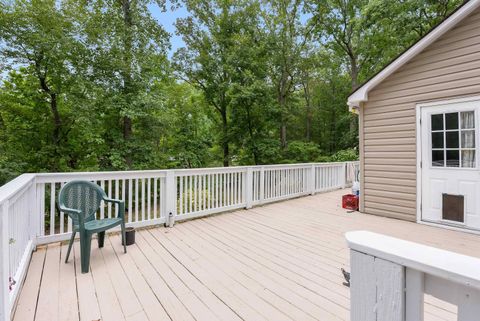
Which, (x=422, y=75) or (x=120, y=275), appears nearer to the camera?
(x=120, y=275)

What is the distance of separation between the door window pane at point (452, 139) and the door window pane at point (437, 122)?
0.51ft

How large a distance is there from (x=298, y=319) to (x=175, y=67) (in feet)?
37.1

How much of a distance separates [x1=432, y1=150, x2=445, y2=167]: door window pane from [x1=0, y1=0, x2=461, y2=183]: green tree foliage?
21.3ft

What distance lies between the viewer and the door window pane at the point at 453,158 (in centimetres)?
382

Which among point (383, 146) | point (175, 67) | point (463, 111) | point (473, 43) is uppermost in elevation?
point (175, 67)

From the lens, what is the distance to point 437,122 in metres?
4.04

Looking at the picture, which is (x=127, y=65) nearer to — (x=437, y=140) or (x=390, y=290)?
(x=437, y=140)

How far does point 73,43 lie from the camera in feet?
22.2

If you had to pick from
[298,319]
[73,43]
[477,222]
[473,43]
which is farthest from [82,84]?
[477,222]

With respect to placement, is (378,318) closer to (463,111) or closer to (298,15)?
(463,111)

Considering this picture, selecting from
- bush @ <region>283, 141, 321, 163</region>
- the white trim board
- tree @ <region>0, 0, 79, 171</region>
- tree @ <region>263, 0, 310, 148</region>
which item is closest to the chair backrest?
the white trim board

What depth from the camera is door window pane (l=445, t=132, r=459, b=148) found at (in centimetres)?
385

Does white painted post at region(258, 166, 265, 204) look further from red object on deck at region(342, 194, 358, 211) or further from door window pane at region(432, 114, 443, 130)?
door window pane at region(432, 114, 443, 130)

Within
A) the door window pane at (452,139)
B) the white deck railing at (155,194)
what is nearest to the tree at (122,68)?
the white deck railing at (155,194)
